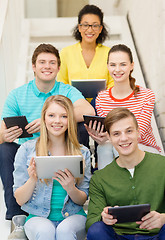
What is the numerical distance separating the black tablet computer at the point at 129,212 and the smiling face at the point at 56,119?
0.63 meters

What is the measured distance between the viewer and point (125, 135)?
1991mm

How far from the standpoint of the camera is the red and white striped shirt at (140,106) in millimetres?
2525

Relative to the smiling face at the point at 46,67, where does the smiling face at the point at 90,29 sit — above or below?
above

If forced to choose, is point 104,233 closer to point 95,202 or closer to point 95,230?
point 95,230

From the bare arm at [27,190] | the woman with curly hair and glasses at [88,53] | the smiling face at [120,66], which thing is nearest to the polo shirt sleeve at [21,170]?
the bare arm at [27,190]

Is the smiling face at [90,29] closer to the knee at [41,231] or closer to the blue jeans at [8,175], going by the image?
the blue jeans at [8,175]

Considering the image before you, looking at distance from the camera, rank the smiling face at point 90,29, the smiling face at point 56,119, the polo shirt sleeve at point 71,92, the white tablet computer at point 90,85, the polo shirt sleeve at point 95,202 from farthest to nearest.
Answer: the smiling face at point 90,29 < the white tablet computer at point 90,85 < the polo shirt sleeve at point 71,92 < the smiling face at point 56,119 < the polo shirt sleeve at point 95,202

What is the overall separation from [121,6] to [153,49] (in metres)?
2.29

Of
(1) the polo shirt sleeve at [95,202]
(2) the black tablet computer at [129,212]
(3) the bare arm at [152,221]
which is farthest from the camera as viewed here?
(1) the polo shirt sleeve at [95,202]

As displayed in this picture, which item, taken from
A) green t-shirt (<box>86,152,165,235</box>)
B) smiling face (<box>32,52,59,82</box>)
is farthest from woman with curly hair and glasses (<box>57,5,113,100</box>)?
green t-shirt (<box>86,152,165,235</box>)

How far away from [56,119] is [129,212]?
2.27 feet

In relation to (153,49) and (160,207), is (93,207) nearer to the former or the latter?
(160,207)

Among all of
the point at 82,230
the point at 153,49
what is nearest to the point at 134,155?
the point at 82,230

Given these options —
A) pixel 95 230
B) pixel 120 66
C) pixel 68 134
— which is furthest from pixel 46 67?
pixel 95 230
